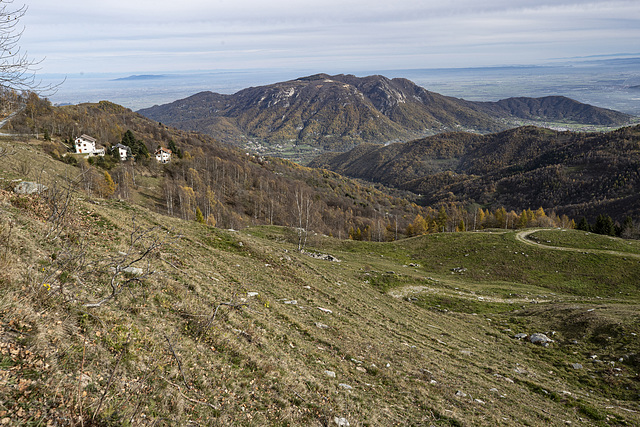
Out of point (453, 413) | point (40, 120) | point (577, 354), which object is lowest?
point (577, 354)

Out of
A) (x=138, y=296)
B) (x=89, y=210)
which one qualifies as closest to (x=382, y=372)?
(x=138, y=296)

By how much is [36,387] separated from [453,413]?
1179 centimetres

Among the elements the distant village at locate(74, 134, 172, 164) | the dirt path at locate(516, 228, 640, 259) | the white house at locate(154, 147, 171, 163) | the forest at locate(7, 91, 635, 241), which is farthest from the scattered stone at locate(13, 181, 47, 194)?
the white house at locate(154, 147, 171, 163)

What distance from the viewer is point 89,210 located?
57.8 ft

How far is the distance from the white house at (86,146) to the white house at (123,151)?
6.08 meters

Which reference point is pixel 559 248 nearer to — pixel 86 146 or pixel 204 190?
pixel 204 190

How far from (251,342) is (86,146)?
118 m

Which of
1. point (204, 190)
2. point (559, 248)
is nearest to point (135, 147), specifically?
point (204, 190)

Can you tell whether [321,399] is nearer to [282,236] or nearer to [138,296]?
[138,296]

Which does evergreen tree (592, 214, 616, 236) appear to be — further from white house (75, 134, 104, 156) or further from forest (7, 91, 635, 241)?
white house (75, 134, 104, 156)

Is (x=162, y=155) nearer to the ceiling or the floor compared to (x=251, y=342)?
nearer to the ceiling

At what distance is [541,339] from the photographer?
71.2ft

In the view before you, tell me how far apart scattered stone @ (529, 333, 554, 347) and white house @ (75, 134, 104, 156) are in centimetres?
12140

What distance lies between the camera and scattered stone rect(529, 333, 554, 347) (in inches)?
848
